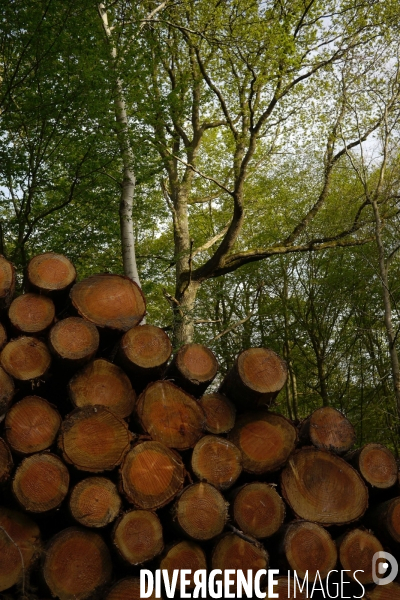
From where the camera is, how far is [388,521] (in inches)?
148

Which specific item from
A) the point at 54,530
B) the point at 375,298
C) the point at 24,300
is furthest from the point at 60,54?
the point at 375,298

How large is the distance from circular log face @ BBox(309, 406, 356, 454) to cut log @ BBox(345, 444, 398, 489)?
11 centimetres

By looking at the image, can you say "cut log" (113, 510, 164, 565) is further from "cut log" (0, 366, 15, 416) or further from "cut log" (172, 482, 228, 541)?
"cut log" (0, 366, 15, 416)

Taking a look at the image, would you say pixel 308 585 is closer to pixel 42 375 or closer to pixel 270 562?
pixel 270 562

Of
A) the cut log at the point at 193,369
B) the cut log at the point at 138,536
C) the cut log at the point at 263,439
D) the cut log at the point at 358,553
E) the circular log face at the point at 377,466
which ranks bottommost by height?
the cut log at the point at 358,553

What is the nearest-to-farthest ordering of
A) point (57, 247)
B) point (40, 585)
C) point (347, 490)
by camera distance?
point (40, 585), point (347, 490), point (57, 247)

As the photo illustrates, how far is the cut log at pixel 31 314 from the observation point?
3711 millimetres

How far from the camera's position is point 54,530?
142 inches

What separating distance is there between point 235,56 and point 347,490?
945 centimetres

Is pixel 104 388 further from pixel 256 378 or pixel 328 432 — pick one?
pixel 328 432

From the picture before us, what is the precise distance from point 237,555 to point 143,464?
0.78 m

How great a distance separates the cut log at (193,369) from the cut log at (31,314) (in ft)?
2.88

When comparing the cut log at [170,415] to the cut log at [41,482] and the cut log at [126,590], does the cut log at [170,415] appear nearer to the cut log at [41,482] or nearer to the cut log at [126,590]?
the cut log at [41,482]

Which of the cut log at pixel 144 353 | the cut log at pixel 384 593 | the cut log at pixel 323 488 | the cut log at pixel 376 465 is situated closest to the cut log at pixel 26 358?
the cut log at pixel 144 353
